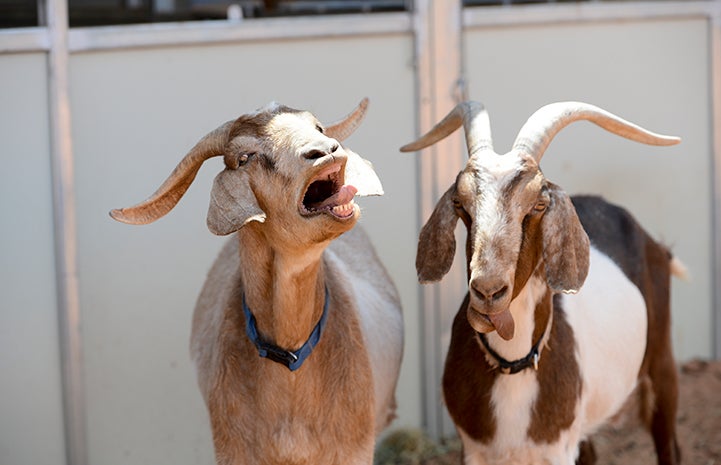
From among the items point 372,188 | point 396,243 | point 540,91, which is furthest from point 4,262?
point 540,91

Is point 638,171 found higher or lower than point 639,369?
higher

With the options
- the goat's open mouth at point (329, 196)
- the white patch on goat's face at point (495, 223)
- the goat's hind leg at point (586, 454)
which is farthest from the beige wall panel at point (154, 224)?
the goat's open mouth at point (329, 196)

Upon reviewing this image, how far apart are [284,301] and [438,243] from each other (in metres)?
Result: 0.62

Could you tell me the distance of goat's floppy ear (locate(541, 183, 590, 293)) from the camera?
379 centimetres

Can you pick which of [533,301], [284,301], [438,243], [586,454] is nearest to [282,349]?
[284,301]

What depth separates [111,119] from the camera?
17.2 feet

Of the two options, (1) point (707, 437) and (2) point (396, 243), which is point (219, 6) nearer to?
(2) point (396, 243)

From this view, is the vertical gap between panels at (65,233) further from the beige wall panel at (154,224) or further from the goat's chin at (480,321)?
the goat's chin at (480,321)

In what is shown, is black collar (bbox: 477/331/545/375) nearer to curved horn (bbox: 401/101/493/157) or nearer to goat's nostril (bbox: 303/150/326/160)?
curved horn (bbox: 401/101/493/157)

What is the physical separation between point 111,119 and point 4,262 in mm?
783

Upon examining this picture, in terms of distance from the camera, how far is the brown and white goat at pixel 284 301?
11.3ft

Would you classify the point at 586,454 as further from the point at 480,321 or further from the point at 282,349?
the point at 282,349

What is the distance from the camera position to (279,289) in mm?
3705

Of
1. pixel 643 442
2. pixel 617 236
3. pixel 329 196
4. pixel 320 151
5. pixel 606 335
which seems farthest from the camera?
pixel 643 442
